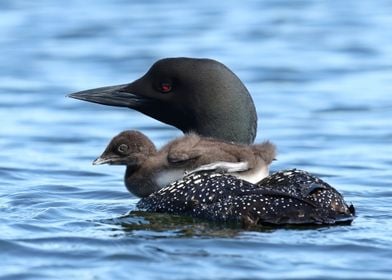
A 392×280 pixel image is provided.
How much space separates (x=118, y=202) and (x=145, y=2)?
11.8 m

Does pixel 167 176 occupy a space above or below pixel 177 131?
below

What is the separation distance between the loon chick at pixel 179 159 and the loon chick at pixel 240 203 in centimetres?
11

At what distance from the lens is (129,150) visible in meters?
8.30

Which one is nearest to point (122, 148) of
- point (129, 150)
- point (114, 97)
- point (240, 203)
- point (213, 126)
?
point (129, 150)

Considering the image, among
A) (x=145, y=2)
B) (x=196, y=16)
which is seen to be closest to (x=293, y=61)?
(x=196, y=16)

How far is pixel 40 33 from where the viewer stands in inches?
727

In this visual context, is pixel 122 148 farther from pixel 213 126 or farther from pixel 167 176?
pixel 213 126

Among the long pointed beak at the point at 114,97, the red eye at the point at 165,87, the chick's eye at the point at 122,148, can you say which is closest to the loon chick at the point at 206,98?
the red eye at the point at 165,87

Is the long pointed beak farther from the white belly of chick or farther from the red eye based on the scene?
the white belly of chick

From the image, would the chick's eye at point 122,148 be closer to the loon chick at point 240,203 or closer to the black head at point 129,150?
the black head at point 129,150

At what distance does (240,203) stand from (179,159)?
53 centimetres

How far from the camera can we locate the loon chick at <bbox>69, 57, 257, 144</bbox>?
28.1 feet

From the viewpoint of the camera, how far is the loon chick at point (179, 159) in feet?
26.2

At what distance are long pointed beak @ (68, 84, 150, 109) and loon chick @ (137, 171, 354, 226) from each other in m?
1.14
